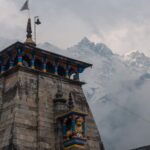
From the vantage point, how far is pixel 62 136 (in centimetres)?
3444

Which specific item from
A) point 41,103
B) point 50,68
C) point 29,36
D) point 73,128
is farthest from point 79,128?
point 29,36

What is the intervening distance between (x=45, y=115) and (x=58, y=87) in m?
3.96

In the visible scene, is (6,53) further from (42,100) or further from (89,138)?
(89,138)

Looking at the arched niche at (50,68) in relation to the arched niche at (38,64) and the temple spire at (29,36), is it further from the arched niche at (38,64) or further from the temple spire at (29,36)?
the temple spire at (29,36)

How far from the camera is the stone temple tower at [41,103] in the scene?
33062mm

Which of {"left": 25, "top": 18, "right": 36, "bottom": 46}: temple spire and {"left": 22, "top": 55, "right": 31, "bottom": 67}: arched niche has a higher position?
{"left": 25, "top": 18, "right": 36, "bottom": 46}: temple spire

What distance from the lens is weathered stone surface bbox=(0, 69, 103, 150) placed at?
32.5m

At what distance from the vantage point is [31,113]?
34.2 metres

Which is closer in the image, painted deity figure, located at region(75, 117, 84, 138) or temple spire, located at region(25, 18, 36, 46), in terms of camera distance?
painted deity figure, located at region(75, 117, 84, 138)

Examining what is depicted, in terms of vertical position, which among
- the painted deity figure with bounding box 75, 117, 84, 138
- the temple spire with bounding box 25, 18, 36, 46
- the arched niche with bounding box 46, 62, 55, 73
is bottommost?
the painted deity figure with bounding box 75, 117, 84, 138

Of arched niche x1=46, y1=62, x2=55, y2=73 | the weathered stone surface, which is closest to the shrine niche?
the weathered stone surface

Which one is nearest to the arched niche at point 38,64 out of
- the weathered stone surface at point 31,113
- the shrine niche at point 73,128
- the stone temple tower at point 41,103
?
the stone temple tower at point 41,103

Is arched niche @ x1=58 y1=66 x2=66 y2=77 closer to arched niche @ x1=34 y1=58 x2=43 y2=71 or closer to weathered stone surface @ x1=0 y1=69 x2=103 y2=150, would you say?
weathered stone surface @ x1=0 y1=69 x2=103 y2=150

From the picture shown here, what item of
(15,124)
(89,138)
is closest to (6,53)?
(15,124)
